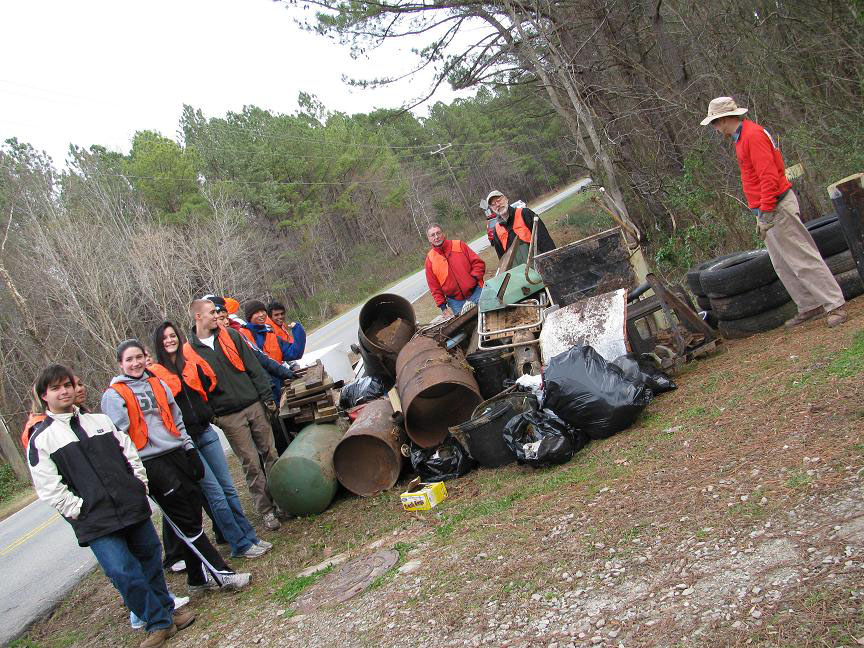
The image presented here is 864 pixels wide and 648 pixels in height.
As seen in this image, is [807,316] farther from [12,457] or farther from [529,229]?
[12,457]

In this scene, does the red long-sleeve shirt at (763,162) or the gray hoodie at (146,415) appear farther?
the red long-sleeve shirt at (763,162)

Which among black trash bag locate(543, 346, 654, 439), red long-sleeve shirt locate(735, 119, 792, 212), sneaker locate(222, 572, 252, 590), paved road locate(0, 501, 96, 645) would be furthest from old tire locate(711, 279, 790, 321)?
paved road locate(0, 501, 96, 645)

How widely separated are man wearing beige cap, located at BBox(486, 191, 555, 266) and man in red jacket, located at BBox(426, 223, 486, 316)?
428 mm

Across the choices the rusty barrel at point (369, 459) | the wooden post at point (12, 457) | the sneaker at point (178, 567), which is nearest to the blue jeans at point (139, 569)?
the sneaker at point (178, 567)

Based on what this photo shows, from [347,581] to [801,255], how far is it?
4.67 m

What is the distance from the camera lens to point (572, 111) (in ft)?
47.3

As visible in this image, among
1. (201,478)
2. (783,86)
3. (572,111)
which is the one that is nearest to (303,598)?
(201,478)

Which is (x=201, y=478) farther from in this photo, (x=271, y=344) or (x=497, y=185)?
(x=497, y=185)

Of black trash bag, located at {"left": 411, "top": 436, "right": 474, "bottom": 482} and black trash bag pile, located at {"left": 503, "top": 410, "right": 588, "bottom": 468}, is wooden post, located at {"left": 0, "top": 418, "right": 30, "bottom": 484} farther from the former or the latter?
black trash bag pile, located at {"left": 503, "top": 410, "right": 588, "bottom": 468}

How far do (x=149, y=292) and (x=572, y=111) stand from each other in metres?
23.6

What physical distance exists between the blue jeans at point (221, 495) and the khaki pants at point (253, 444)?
48 cm

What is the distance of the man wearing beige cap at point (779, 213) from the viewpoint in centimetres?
620

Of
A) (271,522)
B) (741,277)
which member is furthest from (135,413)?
(741,277)

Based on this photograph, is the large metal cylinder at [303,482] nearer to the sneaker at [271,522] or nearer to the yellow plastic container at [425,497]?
the sneaker at [271,522]
